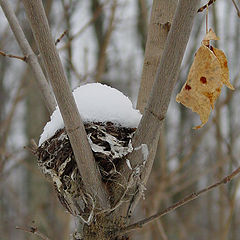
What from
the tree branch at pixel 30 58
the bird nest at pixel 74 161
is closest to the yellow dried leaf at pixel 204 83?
the bird nest at pixel 74 161

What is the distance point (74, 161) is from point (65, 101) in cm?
26

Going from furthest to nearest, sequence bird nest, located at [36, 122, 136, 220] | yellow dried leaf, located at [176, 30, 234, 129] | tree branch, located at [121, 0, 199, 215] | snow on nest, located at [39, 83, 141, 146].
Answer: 1. snow on nest, located at [39, 83, 141, 146]
2. bird nest, located at [36, 122, 136, 220]
3. yellow dried leaf, located at [176, 30, 234, 129]
4. tree branch, located at [121, 0, 199, 215]

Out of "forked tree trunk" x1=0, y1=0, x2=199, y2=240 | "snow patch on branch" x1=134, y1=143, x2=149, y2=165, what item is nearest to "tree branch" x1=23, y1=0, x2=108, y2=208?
"forked tree trunk" x1=0, y1=0, x2=199, y2=240

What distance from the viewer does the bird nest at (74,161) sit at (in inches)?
43.7

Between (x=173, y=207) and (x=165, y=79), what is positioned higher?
(x=165, y=79)

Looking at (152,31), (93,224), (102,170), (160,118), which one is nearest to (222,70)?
(160,118)

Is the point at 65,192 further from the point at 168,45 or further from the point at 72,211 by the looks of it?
the point at 168,45

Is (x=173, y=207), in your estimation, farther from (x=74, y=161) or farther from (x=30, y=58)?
(x=30, y=58)

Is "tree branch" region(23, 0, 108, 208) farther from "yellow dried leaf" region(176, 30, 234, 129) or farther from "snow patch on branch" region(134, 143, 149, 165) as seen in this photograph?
"yellow dried leaf" region(176, 30, 234, 129)

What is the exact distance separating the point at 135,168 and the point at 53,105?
40 cm

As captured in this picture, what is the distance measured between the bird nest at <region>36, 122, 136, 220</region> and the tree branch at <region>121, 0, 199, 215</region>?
45mm

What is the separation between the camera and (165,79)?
3.06 feet

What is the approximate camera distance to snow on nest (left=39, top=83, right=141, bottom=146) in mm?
1223

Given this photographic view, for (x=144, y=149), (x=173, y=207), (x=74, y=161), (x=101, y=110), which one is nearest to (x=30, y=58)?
(x=101, y=110)
